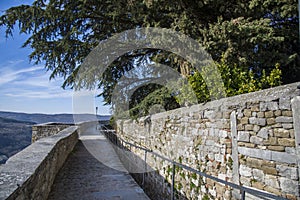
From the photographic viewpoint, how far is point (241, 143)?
286 centimetres

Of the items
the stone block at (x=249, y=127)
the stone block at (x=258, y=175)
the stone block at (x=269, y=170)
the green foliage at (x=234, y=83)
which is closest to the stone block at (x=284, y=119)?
the stone block at (x=249, y=127)

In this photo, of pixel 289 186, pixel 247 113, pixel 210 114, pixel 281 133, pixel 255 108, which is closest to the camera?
pixel 289 186

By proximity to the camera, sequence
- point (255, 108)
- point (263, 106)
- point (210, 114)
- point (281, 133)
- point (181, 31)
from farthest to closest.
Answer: point (181, 31)
point (210, 114)
point (255, 108)
point (263, 106)
point (281, 133)

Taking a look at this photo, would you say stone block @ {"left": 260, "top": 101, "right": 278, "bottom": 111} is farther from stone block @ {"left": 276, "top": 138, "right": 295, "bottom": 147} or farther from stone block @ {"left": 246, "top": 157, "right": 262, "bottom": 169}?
stone block @ {"left": 246, "top": 157, "right": 262, "bottom": 169}

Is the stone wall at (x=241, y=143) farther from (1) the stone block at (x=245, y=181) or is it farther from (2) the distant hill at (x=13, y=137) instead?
(2) the distant hill at (x=13, y=137)

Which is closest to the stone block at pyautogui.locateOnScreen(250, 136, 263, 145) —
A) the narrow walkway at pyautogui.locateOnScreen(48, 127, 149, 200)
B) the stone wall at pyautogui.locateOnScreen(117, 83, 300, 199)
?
the stone wall at pyautogui.locateOnScreen(117, 83, 300, 199)

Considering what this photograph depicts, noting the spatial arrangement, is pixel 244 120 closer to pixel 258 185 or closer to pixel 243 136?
pixel 243 136

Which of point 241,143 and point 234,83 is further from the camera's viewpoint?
point 234,83

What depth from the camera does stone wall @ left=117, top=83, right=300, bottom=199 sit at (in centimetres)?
227

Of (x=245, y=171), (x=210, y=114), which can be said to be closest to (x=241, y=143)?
(x=245, y=171)

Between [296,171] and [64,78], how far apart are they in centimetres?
782

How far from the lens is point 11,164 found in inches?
112

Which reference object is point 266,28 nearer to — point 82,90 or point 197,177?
point 197,177

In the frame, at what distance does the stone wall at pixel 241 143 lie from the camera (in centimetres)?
227
